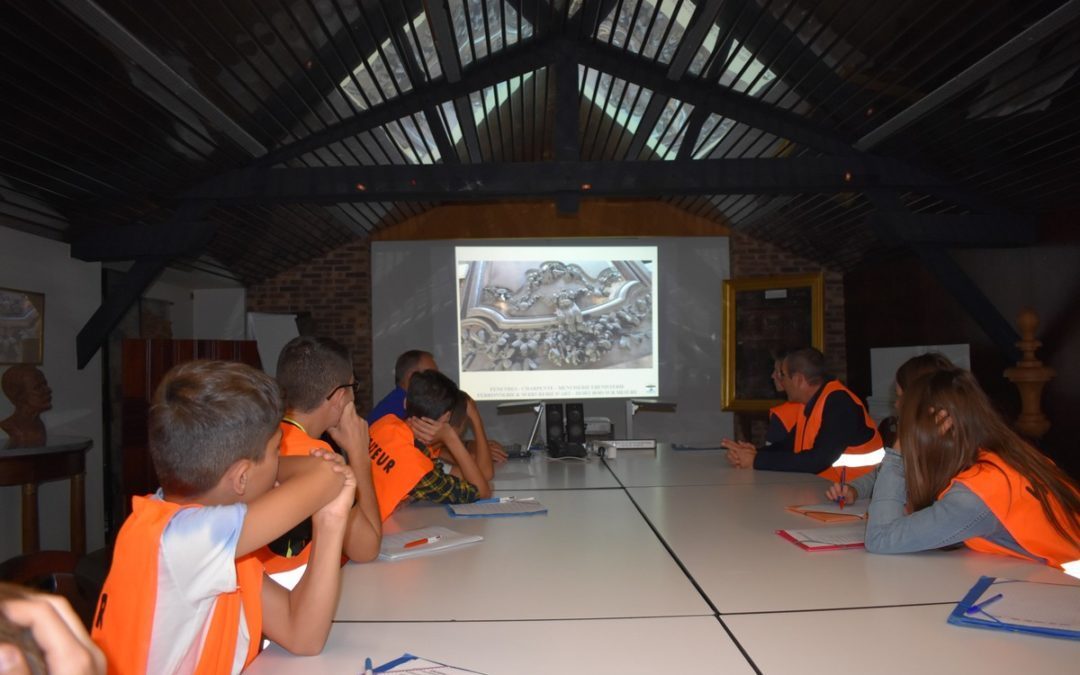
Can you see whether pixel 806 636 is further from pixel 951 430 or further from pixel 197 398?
pixel 197 398

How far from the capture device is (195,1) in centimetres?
302

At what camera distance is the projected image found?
6992 mm

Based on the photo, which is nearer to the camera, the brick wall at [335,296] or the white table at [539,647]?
the white table at [539,647]

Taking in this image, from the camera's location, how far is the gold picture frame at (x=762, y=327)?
6.86 m

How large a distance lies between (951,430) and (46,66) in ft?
11.2

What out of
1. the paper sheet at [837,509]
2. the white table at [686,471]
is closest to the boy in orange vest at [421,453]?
the white table at [686,471]

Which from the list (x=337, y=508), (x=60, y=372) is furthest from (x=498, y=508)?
(x=60, y=372)

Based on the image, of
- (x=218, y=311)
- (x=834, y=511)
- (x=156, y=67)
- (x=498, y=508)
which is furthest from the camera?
(x=218, y=311)

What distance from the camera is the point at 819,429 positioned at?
3.72m

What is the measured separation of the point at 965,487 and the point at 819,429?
1827 millimetres

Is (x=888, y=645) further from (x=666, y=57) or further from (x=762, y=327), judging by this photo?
(x=762, y=327)

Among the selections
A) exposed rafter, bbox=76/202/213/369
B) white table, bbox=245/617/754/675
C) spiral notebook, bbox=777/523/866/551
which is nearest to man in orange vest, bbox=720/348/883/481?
spiral notebook, bbox=777/523/866/551

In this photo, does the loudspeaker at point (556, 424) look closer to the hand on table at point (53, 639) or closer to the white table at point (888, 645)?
the white table at point (888, 645)

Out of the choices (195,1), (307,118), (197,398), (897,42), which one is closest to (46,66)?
(195,1)
